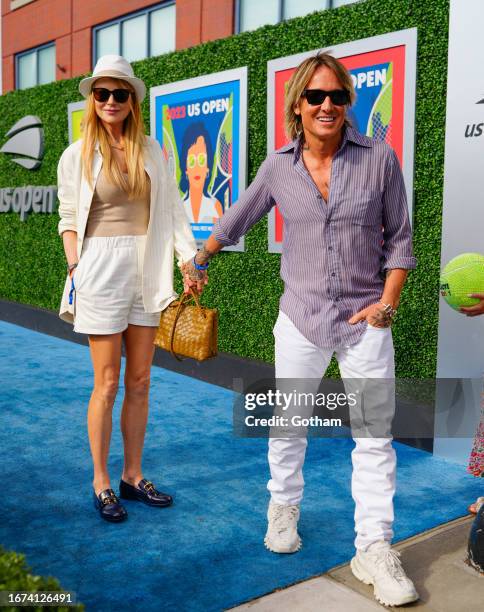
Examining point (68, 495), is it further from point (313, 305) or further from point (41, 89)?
point (41, 89)

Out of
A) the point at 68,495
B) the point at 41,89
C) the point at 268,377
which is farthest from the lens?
the point at 41,89

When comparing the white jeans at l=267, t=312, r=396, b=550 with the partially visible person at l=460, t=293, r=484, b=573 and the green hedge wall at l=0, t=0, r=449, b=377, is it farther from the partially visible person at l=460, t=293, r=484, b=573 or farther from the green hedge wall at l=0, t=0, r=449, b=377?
the green hedge wall at l=0, t=0, r=449, b=377

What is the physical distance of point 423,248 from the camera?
5.28 m

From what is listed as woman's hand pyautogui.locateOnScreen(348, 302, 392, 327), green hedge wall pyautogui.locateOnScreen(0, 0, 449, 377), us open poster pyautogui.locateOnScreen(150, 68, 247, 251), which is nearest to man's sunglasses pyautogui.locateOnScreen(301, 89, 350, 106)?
woman's hand pyautogui.locateOnScreen(348, 302, 392, 327)

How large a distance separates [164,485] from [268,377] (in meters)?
2.31

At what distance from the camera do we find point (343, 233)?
3.11 meters

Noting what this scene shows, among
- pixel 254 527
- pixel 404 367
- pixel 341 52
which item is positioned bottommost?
pixel 254 527

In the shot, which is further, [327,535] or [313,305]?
[327,535]

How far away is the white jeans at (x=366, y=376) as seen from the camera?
3.08 m

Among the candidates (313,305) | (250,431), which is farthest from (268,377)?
(313,305)

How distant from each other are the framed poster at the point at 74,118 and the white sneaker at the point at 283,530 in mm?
7068

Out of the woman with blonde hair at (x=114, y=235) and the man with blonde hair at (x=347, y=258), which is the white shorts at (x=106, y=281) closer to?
the woman with blonde hair at (x=114, y=235)

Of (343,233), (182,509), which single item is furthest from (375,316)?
(182,509)

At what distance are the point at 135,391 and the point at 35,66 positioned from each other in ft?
57.6
